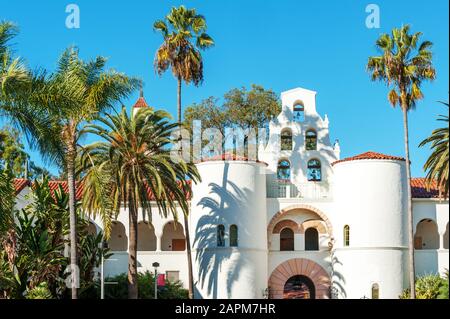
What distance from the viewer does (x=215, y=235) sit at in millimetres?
45281

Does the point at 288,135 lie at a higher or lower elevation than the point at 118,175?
higher

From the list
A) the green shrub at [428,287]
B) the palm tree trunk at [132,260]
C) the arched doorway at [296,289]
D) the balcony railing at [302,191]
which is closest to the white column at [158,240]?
the palm tree trunk at [132,260]

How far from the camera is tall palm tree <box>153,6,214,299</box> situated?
4856 cm

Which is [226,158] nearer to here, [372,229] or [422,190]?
[372,229]

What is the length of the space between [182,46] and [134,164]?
11257 mm

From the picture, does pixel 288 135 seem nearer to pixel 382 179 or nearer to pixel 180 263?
pixel 382 179

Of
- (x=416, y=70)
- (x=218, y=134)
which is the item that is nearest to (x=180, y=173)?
(x=416, y=70)

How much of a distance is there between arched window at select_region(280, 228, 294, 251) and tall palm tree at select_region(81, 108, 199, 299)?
907 cm

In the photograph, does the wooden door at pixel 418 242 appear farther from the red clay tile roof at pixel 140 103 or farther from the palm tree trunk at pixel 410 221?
the red clay tile roof at pixel 140 103

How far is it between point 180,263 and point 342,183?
419 inches

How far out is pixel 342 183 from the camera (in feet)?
151

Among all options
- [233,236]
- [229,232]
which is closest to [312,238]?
[233,236]

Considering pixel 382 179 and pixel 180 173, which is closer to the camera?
pixel 180 173
